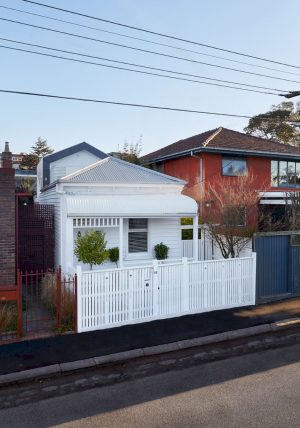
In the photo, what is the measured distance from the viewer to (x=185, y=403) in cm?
582

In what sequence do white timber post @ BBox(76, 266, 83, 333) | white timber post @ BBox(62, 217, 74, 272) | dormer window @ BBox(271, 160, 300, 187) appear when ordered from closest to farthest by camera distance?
white timber post @ BBox(76, 266, 83, 333)
white timber post @ BBox(62, 217, 74, 272)
dormer window @ BBox(271, 160, 300, 187)

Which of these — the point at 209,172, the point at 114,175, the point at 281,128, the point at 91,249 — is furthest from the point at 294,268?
the point at 281,128

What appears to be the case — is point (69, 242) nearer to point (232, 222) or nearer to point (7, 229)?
point (7, 229)

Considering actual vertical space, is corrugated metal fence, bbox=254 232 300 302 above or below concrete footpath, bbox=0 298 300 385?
above

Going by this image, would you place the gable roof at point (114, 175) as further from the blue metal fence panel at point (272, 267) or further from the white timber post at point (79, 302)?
the white timber post at point (79, 302)

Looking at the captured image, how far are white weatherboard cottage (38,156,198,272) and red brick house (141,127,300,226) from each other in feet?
13.9

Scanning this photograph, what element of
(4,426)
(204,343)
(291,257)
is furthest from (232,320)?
(4,426)

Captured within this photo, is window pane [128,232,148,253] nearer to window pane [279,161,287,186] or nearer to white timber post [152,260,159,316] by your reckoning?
white timber post [152,260,159,316]

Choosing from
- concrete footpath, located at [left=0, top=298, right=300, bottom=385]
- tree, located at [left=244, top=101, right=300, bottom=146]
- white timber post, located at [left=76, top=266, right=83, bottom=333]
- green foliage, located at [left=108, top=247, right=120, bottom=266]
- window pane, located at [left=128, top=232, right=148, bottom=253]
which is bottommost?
concrete footpath, located at [left=0, top=298, right=300, bottom=385]

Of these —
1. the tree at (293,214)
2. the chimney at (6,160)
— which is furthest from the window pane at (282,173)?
the chimney at (6,160)

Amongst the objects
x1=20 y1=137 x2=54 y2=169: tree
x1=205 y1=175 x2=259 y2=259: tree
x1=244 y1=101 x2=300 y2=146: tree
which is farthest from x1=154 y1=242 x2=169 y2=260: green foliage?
x1=20 y1=137 x2=54 y2=169: tree

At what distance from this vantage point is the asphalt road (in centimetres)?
532

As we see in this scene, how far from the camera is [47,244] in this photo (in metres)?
14.1

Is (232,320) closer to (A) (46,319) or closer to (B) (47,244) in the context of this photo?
(A) (46,319)
